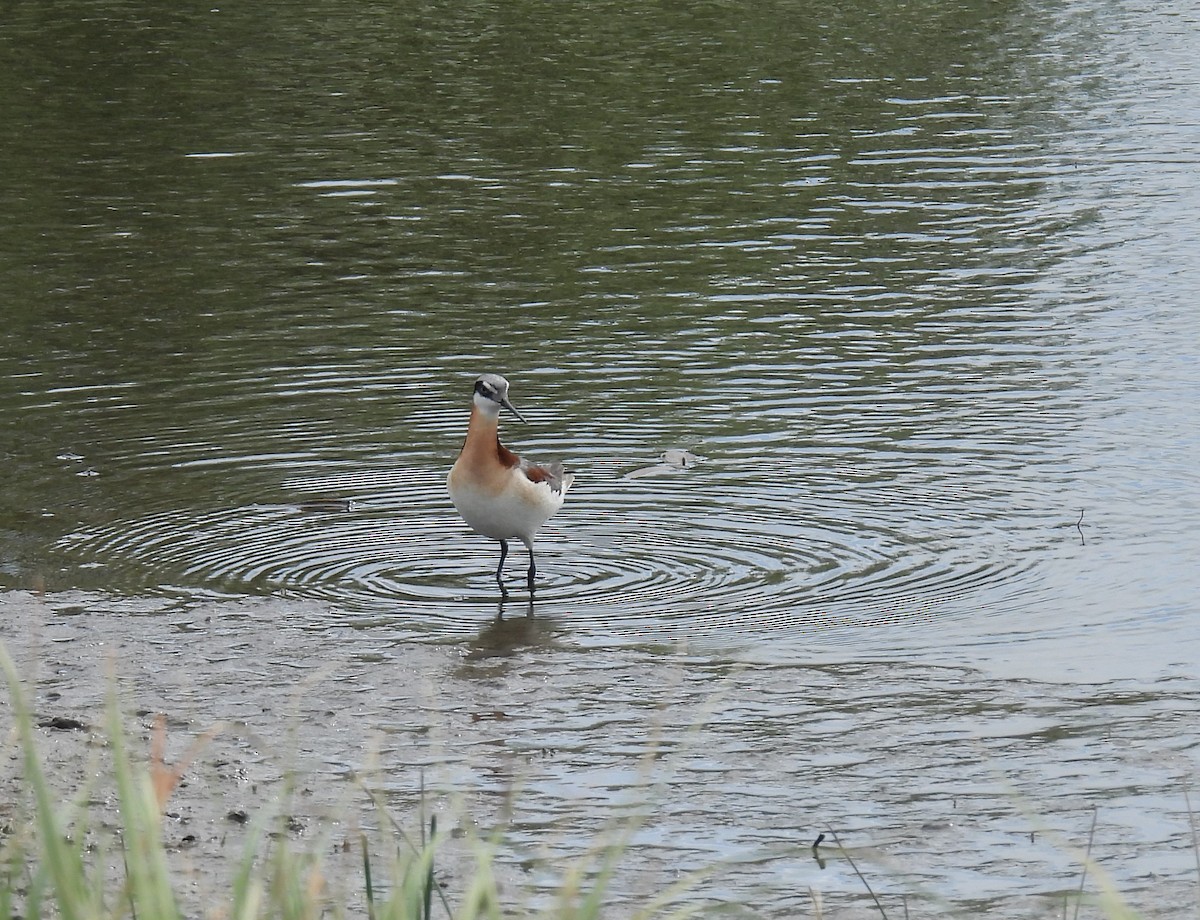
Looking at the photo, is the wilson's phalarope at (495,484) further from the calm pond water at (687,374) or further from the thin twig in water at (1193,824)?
the thin twig in water at (1193,824)

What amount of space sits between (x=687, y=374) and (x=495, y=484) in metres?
4.63

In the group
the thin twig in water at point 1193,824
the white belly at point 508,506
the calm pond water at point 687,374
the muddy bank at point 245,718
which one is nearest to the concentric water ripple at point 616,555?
the calm pond water at point 687,374

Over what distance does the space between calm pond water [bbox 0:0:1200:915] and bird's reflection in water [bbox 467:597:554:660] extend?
36mm

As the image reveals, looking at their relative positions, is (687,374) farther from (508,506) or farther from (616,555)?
(508,506)

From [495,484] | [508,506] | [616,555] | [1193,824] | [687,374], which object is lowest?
[687,374]

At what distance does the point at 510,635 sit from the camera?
9.38m

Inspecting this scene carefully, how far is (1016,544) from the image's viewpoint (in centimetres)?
1041

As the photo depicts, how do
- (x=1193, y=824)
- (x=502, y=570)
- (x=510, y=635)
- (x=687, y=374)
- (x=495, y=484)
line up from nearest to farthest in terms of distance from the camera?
(x=1193, y=824)
(x=510, y=635)
(x=495, y=484)
(x=502, y=570)
(x=687, y=374)

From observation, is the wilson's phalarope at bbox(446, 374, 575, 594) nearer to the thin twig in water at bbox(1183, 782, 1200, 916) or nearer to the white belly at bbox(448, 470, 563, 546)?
the white belly at bbox(448, 470, 563, 546)

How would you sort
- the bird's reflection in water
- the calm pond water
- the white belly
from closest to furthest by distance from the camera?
the calm pond water → the bird's reflection in water → the white belly

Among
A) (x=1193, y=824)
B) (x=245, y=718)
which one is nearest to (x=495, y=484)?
(x=245, y=718)

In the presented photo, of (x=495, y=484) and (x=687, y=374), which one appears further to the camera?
(x=687, y=374)

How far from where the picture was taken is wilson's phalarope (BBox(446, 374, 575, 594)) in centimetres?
994

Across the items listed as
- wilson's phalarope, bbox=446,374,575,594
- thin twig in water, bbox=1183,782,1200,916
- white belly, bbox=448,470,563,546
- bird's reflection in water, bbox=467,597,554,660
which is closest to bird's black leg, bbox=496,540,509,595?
wilson's phalarope, bbox=446,374,575,594
